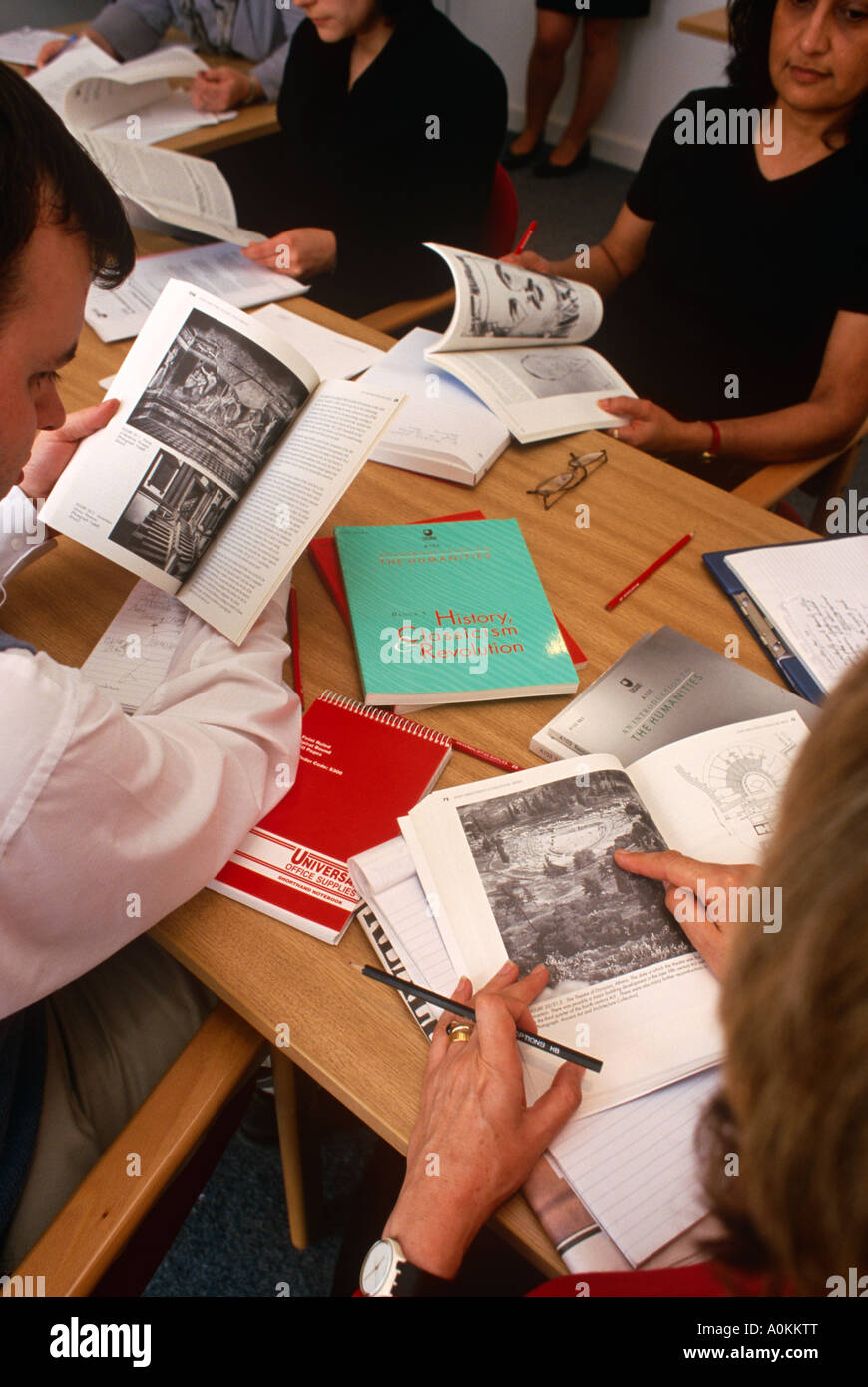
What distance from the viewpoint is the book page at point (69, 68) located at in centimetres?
193

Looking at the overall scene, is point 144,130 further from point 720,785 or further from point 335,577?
point 720,785

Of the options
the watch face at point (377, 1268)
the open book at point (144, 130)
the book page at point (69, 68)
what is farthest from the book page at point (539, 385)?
the book page at point (69, 68)

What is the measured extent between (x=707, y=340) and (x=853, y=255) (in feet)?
1.02

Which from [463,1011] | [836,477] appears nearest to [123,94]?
[836,477]

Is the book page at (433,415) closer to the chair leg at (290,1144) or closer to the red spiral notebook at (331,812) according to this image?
the red spiral notebook at (331,812)

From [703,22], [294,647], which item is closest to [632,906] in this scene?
[294,647]

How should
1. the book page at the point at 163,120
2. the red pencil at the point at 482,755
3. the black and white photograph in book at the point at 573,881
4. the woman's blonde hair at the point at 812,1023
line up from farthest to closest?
the book page at the point at 163,120 < the red pencil at the point at 482,755 < the black and white photograph in book at the point at 573,881 < the woman's blonde hair at the point at 812,1023

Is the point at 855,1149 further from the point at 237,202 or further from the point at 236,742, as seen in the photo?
the point at 237,202

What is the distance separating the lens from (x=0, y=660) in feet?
2.04

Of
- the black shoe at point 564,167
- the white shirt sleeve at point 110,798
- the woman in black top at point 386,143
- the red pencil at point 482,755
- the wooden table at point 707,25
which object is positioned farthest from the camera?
the black shoe at point 564,167

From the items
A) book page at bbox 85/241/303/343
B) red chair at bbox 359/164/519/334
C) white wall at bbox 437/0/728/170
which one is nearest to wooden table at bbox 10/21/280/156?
book page at bbox 85/241/303/343

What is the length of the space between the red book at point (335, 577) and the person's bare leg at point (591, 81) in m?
3.64

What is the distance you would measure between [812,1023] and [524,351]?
1.26 m

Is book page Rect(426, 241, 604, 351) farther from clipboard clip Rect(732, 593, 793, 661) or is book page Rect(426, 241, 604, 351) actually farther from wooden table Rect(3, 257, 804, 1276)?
clipboard clip Rect(732, 593, 793, 661)
